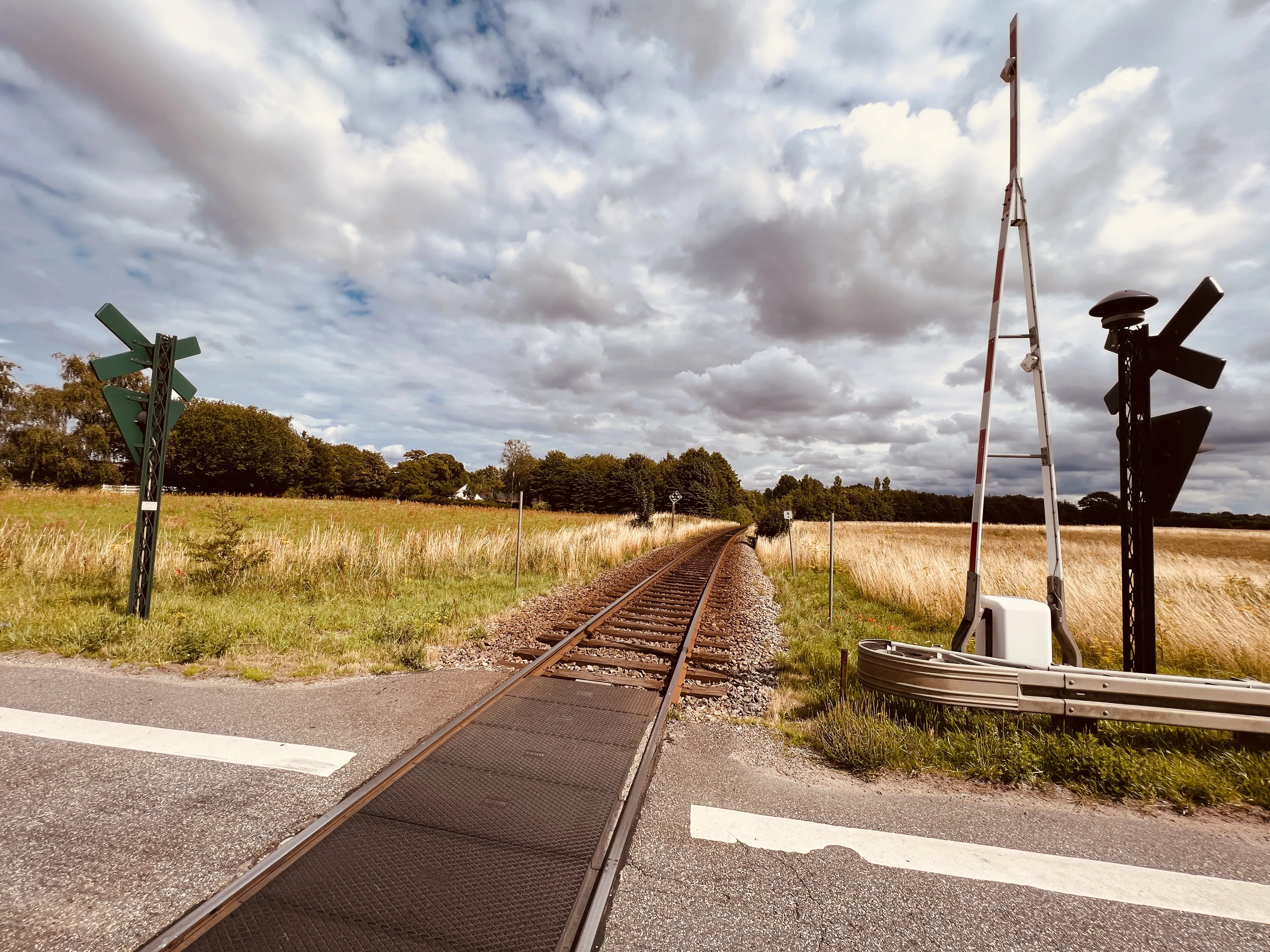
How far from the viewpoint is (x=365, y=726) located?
4.32 m

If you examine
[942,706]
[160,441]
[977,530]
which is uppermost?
[160,441]

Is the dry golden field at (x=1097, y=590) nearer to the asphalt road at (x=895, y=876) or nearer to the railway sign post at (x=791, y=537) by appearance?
the railway sign post at (x=791, y=537)

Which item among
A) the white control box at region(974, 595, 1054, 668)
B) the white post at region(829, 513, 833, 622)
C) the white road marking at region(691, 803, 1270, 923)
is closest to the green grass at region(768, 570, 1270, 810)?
the white control box at region(974, 595, 1054, 668)

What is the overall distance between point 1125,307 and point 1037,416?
1.10 meters

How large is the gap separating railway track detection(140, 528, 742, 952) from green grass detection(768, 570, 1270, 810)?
56.9 inches

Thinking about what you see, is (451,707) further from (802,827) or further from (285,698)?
(802,827)

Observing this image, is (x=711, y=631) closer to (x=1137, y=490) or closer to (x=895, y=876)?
(x=1137, y=490)

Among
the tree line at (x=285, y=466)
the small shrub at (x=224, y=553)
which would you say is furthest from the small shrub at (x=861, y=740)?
the tree line at (x=285, y=466)

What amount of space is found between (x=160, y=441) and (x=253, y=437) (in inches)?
3279

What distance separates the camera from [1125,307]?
4523mm

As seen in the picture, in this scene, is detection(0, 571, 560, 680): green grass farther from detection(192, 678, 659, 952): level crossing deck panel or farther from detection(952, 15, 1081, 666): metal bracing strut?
detection(952, 15, 1081, 666): metal bracing strut

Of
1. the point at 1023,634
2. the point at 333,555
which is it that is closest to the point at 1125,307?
the point at 1023,634

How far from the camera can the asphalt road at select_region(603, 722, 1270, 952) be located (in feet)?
7.44

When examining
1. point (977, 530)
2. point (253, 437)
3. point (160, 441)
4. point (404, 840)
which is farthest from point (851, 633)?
point (253, 437)
